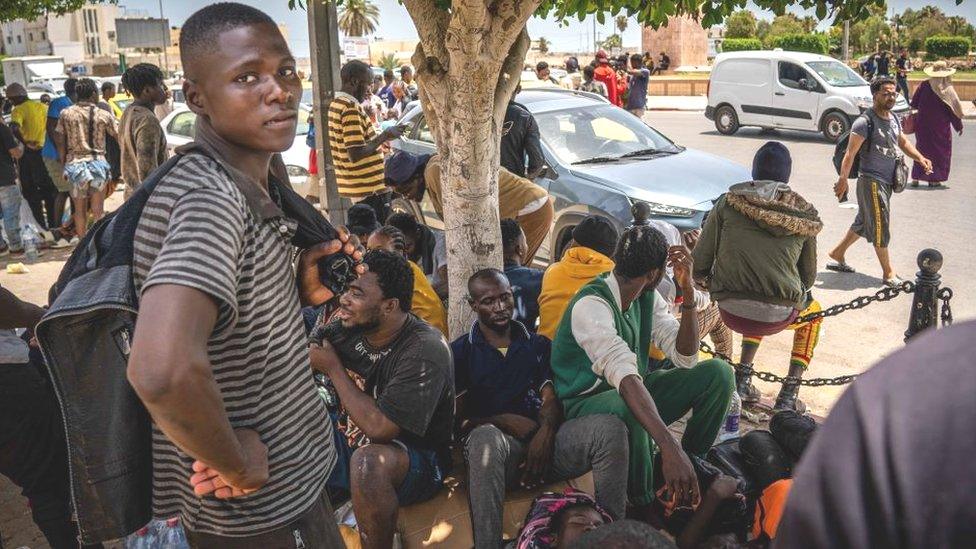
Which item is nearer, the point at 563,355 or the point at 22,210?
the point at 563,355

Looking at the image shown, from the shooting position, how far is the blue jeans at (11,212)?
9.02 m

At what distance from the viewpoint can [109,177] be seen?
30.7 ft

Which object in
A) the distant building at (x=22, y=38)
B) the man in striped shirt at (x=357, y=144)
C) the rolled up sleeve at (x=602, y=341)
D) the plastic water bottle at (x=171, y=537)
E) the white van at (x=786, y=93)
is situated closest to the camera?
the plastic water bottle at (x=171, y=537)

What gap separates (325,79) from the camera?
8.20 m

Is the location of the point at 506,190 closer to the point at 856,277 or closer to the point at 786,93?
the point at 856,277

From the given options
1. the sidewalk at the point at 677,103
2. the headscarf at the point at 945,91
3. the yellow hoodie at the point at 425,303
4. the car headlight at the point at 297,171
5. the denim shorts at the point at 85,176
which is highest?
the headscarf at the point at 945,91

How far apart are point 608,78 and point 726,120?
4.97 m

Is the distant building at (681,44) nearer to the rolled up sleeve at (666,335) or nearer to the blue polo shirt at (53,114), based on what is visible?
the blue polo shirt at (53,114)

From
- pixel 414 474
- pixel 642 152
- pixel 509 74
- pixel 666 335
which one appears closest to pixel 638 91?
pixel 642 152

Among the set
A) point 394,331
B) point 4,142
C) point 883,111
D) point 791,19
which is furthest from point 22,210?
point 791,19

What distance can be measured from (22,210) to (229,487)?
9.33 m

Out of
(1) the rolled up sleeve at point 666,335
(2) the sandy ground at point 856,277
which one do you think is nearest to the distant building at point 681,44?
(2) the sandy ground at point 856,277

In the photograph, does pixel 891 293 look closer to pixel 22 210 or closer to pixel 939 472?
pixel 939 472

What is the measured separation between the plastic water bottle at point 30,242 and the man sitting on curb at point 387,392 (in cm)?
714
